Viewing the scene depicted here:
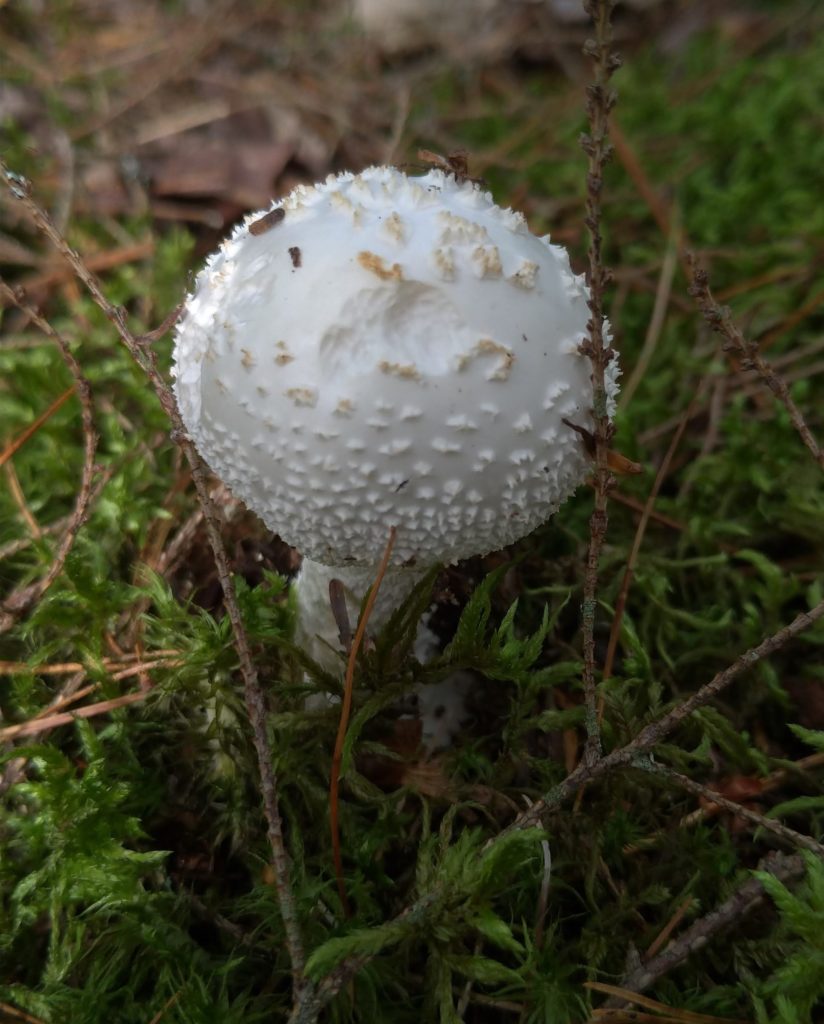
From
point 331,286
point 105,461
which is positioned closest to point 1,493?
point 105,461

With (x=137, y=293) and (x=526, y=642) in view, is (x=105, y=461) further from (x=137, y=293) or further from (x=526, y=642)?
(x=526, y=642)

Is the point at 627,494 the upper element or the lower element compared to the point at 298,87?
lower

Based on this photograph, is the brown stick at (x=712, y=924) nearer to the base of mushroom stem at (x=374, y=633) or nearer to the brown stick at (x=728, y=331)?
the base of mushroom stem at (x=374, y=633)

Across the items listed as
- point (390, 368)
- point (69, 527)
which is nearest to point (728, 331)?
point (390, 368)

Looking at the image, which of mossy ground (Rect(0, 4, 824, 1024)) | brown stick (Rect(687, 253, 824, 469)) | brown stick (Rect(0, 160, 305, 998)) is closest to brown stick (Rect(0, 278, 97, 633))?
mossy ground (Rect(0, 4, 824, 1024))

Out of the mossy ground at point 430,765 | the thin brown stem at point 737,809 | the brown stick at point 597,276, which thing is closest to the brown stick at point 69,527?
the mossy ground at point 430,765
